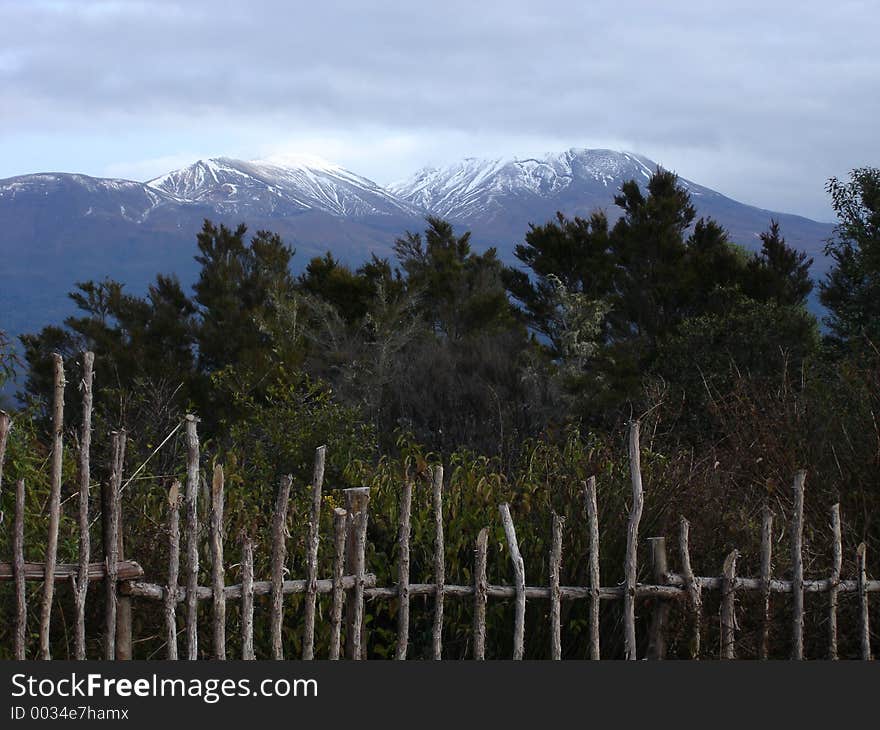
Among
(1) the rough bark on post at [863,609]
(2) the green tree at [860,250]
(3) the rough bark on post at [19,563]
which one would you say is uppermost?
(2) the green tree at [860,250]

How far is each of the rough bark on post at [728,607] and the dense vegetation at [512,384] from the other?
440mm

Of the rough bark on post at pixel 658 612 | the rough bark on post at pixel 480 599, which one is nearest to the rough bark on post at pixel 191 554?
the rough bark on post at pixel 480 599

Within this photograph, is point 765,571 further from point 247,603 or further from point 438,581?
point 247,603

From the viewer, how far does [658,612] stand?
3.64 metres

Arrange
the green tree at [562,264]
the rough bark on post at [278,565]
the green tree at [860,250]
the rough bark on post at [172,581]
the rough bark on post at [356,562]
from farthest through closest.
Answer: the green tree at [562,264] → the green tree at [860,250] → the rough bark on post at [356,562] → the rough bark on post at [278,565] → the rough bark on post at [172,581]

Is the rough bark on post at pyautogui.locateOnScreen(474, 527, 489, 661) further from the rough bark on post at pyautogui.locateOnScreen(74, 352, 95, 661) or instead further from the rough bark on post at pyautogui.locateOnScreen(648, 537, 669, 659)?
the rough bark on post at pyautogui.locateOnScreen(74, 352, 95, 661)

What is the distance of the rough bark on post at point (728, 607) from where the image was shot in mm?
3576

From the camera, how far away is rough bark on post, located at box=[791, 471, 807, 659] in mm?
3645

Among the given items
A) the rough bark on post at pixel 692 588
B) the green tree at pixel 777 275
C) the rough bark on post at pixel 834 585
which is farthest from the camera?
the green tree at pixel 777 275

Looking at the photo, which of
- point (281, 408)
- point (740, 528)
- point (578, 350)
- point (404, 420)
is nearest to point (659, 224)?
point (578, 350)

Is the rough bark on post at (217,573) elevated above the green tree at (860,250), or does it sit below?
below

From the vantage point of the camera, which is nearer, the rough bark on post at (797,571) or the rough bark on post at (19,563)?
the rough bark on post at (19,563)

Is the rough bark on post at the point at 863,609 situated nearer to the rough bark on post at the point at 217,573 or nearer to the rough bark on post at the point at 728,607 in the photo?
the rough bark on post at the point at 728,607

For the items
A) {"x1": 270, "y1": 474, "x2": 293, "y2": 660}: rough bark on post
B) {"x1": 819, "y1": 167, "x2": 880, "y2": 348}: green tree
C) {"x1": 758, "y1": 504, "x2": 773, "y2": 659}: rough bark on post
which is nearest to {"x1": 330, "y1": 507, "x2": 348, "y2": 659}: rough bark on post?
{"x1": 270, "y1": 474, "x2": 293, "y2": 660}: rough bark on post
